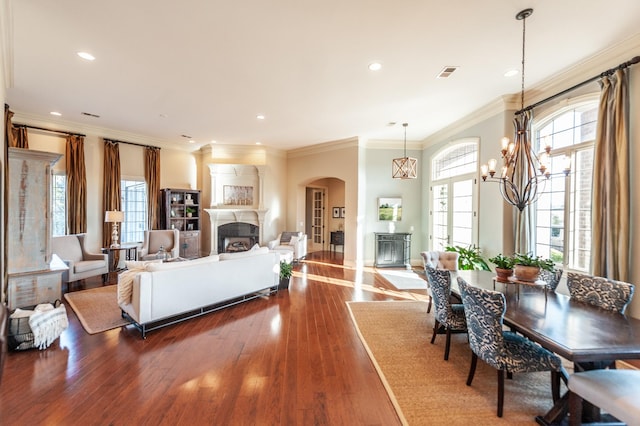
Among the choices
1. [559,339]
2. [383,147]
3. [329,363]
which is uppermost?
[383,147]

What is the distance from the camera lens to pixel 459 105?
5094 mm

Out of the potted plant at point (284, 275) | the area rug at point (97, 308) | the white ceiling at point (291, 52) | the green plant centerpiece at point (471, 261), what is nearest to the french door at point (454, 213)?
the green plant centerpiece at point (471, 261)

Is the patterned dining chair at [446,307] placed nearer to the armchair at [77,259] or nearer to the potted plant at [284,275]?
the potted plant at [284,275]

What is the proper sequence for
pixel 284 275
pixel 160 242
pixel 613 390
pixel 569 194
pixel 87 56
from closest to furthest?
pixel 613 390 < pixel 87 56 < pixel 569 194 < pixel 284 275 < pixel 160 242

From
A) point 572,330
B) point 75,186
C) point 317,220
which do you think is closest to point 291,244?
point 317,220

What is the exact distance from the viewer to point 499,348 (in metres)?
2.16

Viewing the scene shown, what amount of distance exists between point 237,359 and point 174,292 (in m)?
1.36

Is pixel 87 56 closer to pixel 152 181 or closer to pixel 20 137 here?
pixel 20 137

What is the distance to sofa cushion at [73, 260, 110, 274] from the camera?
5.22m

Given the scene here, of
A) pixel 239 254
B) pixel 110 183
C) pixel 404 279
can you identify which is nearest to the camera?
pixel 239 254

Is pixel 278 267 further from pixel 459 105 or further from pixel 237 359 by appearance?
pixel 459 105

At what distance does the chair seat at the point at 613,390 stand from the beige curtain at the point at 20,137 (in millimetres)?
8816

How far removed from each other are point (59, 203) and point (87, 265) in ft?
6.16

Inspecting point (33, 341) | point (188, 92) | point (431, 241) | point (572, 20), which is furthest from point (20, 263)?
point (431, 241)
